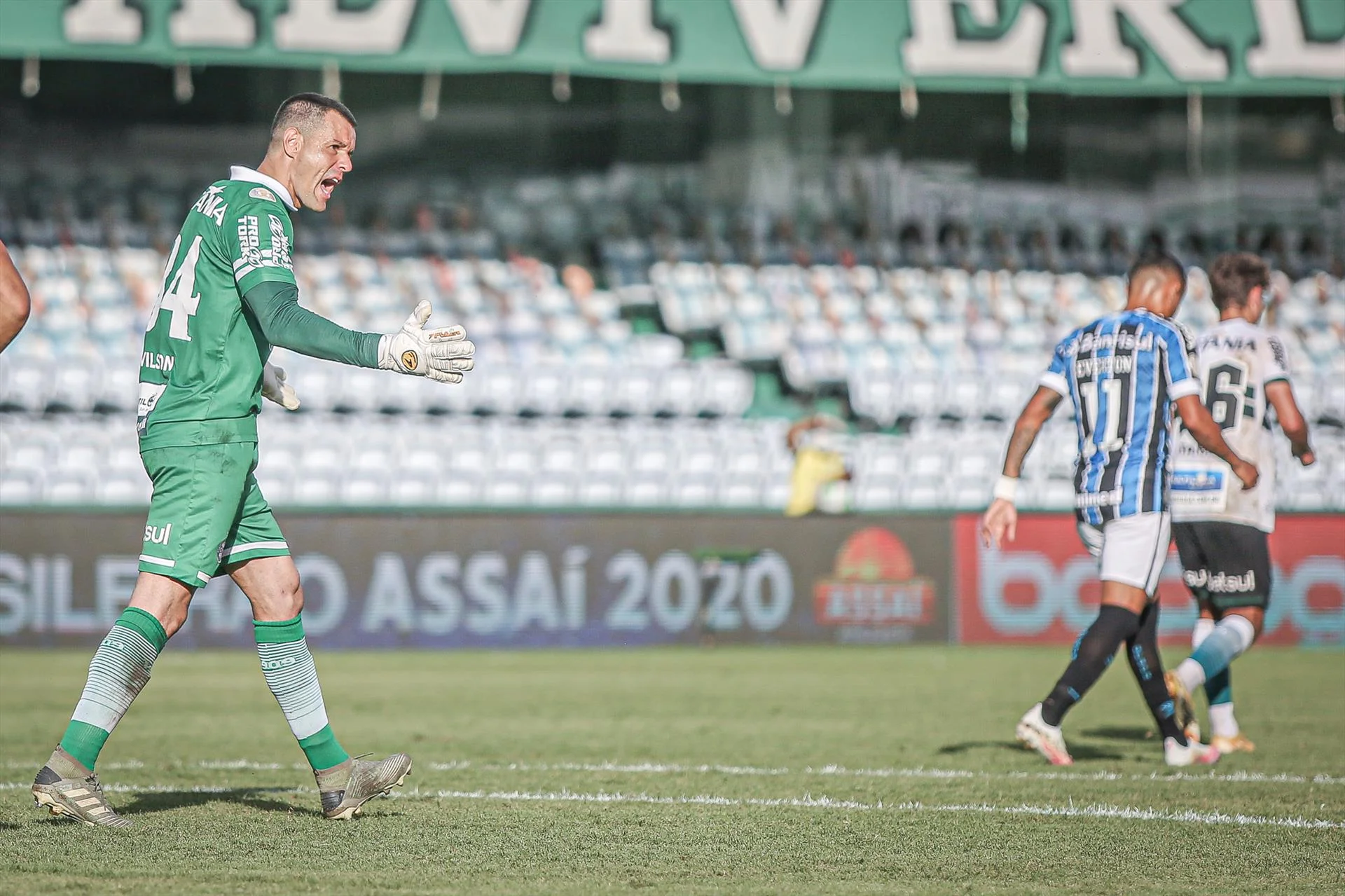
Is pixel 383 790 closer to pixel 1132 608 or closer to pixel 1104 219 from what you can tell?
pixel 1132 608

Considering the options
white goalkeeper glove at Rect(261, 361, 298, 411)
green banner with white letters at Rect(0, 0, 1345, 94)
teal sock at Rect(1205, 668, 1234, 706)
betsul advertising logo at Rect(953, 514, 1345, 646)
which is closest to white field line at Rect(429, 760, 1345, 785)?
teal sock at Rect(1205, 668, 1234, 706)

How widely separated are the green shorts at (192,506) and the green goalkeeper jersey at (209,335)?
44mm

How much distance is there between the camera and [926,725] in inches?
332

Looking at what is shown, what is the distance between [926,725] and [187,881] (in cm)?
501

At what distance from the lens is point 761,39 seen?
17531 mm

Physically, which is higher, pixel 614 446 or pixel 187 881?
pixel 614 446

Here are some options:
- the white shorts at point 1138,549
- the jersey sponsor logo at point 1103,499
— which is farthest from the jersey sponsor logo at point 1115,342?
the white shorts at point 1138,549

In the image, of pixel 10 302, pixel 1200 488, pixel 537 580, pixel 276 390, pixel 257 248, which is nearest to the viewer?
pixel 10 302

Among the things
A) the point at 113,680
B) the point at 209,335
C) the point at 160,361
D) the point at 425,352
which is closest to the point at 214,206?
the point at 209,335

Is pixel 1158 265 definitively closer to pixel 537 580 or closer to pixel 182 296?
pixel 182 296

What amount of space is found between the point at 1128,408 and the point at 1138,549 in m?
0.59

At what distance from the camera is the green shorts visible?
16.1 ft

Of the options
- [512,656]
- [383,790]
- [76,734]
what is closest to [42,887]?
[76,734]

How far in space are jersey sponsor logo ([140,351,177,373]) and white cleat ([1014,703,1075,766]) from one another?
360cm
